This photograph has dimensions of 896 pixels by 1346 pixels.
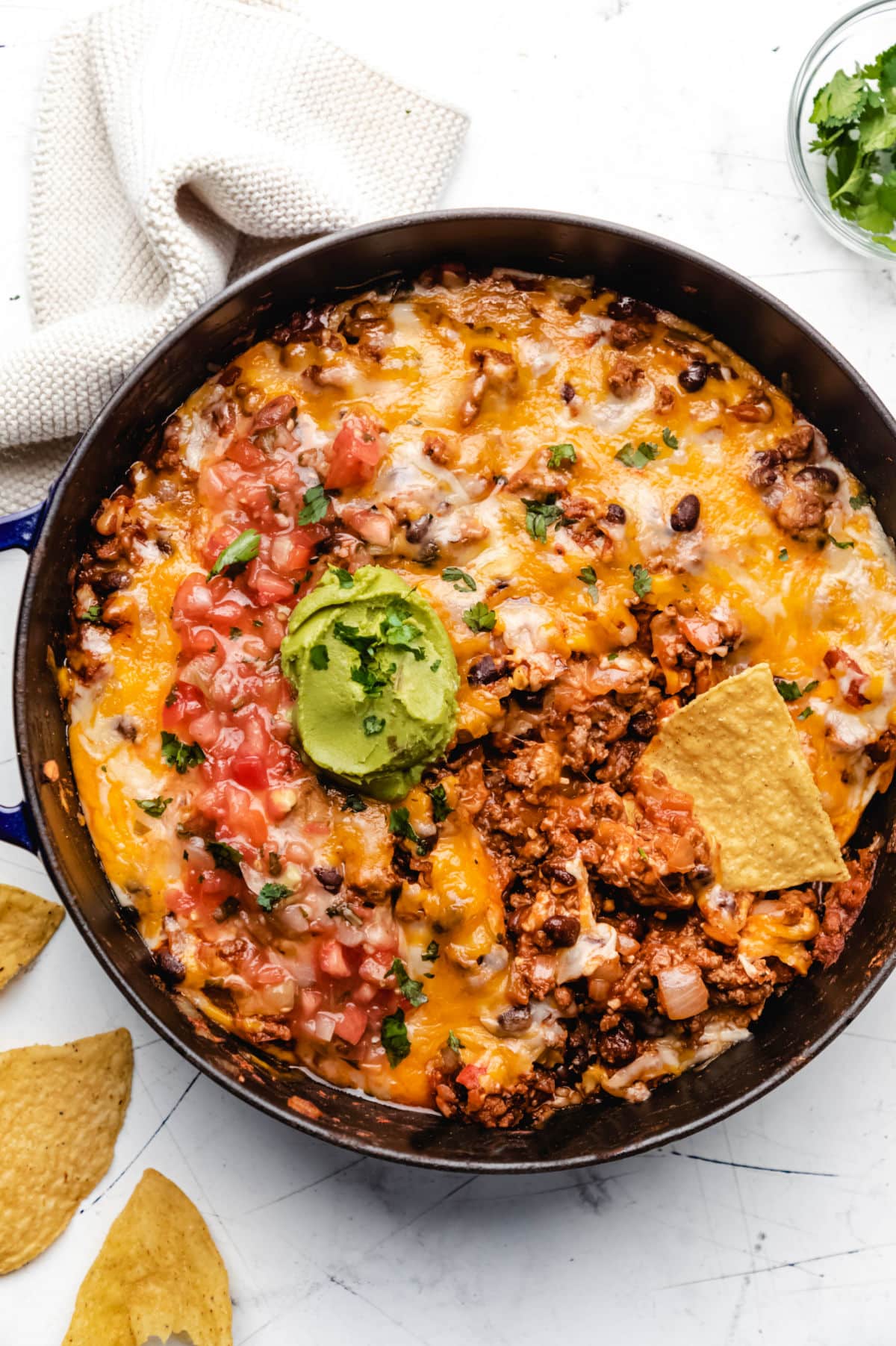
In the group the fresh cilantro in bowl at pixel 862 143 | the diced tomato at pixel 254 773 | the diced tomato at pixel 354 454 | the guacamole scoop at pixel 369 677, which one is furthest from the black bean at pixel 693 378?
the diced tomato at pixel 254 773

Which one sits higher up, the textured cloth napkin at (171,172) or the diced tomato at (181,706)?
the textured cloth napkin at (171,172)

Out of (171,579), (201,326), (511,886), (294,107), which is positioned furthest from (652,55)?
(511,886)

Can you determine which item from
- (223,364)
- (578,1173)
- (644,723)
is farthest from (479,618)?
(578,1173)

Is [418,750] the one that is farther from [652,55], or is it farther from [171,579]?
[652,55]

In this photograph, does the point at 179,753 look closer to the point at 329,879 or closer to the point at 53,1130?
the point at 329,879

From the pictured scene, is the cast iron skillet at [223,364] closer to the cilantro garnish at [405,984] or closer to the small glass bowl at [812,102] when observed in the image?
the cilantro garnish at [405,984]

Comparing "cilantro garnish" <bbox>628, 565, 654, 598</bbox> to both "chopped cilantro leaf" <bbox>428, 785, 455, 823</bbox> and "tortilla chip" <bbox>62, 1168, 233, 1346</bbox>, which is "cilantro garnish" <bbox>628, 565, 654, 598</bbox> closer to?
"chopped cilantro leaf" <bbox>428, 785, 455, 823</bbox>

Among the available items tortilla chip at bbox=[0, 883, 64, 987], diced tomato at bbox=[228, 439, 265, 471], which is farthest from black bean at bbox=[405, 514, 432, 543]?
tortilla chip at bbox=[0, 883, 64, 987]
